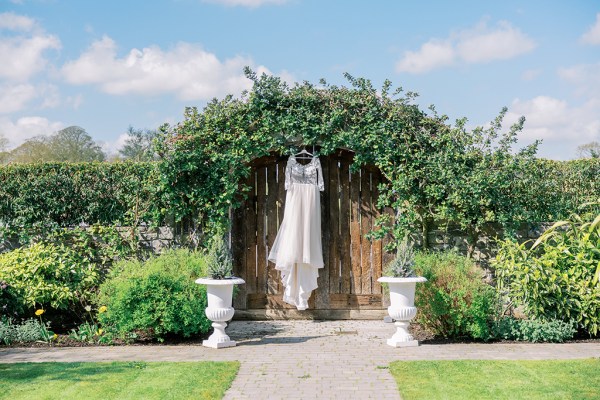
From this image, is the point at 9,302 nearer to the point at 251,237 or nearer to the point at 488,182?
the point at 251,237

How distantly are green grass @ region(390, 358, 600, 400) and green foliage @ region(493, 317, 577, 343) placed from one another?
105 centimetres

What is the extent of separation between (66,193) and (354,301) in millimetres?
5006

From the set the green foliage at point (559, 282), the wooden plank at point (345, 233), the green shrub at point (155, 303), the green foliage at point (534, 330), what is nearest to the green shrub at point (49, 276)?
the green shrub at point (155, 303)

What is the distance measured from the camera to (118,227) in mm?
9055

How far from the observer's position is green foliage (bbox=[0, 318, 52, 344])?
738 cm

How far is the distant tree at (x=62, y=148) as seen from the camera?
1930 cm

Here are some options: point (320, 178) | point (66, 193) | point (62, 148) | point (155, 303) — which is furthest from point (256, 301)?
point (62, 148)

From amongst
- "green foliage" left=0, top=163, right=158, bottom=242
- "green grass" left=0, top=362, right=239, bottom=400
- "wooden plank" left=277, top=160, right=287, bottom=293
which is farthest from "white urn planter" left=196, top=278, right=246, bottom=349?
"green foliage" left=0, top=163, right=158, bottom=242

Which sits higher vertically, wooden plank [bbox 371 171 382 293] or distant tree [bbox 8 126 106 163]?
distant tree [bbox 8 126 106 163]

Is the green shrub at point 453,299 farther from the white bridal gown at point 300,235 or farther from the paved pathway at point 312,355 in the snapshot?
the white bridal gown at point 300,235

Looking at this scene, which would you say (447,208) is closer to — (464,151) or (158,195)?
(464,151)

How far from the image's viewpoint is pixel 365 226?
9.02 m

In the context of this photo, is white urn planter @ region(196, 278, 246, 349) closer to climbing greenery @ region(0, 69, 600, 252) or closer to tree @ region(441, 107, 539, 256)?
climbing greenery @ region(0, 69, 600, 252)

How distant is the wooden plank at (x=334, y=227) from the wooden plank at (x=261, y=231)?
0.96m
